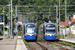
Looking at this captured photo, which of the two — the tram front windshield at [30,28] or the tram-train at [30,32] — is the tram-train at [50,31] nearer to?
the tram-train at [30,32]

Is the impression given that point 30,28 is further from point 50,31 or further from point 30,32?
point 50,31

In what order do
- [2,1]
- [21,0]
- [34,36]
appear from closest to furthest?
[34,36] < [2,1] < [21,0]

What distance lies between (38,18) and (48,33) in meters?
42.8

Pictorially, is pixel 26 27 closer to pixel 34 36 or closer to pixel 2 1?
pixel 34 36

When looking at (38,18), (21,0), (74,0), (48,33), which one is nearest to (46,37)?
(48,33)

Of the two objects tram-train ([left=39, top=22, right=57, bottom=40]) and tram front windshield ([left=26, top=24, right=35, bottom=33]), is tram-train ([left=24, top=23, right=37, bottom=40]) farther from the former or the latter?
tram-train ([left=39, top=22, right=57, bottom=40])

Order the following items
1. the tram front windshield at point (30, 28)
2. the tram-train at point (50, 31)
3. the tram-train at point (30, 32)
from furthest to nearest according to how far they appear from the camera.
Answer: the tram front windshield at point (30, 28)
the tram-train at point (50, 31)
the tram-train at point (30, 32)

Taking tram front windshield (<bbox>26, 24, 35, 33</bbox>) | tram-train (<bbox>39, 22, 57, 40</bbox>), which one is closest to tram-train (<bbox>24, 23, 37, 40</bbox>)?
tram front windshield (<bbox>26, 24, 35, 33</bbox>)

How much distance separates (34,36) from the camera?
32.5 meters

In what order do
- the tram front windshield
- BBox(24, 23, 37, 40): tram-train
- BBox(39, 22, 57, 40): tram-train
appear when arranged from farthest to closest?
the tram front windshield < BBox(39, 22, 57, 40): tram-train < BBox(24, 23, 37, 40): tram-train

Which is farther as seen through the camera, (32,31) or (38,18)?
(38,18)

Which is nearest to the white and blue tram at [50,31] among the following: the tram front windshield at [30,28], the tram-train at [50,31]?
the tram-train at [50,31]

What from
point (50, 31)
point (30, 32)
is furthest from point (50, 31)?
point (30, 32)

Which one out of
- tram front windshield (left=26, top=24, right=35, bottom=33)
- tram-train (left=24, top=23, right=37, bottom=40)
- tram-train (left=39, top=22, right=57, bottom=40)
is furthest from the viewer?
tram front windshield (left=26, top=24, right=35, bottom=33)
